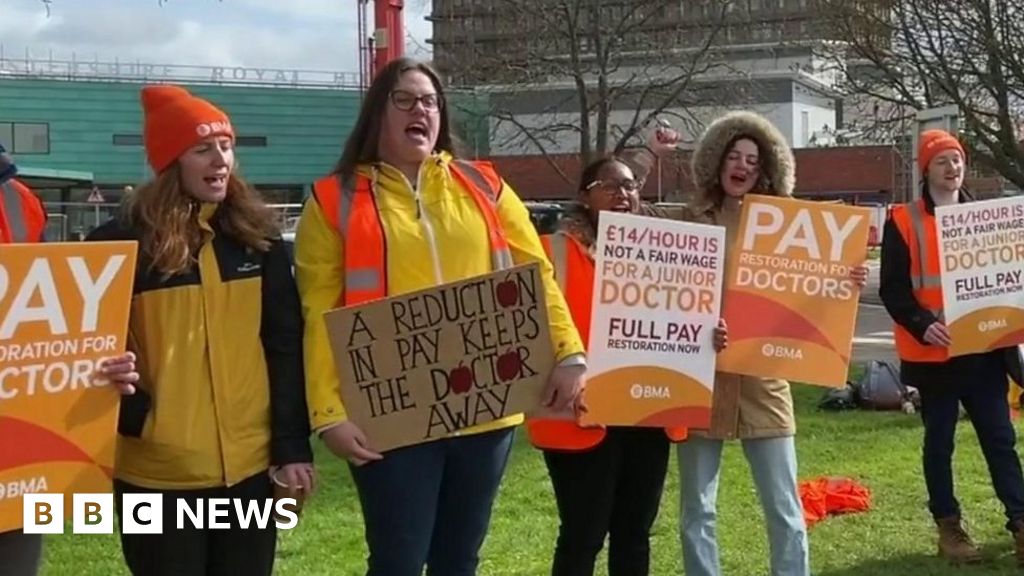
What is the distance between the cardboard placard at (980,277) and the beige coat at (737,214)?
110cm

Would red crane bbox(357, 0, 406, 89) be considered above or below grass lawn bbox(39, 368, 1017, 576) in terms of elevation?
above

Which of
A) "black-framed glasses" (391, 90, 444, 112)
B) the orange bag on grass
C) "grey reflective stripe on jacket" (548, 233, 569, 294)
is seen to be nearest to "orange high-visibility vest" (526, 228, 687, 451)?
"grey reflective stripe on jacket" (548, 233, 569, 294)

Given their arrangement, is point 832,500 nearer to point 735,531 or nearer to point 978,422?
point 735,531

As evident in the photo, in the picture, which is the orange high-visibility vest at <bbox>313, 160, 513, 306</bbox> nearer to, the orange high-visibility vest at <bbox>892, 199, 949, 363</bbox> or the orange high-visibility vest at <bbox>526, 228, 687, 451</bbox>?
the orange high-visibility vest at <bbox>526, 228, 687, 451</bbox>

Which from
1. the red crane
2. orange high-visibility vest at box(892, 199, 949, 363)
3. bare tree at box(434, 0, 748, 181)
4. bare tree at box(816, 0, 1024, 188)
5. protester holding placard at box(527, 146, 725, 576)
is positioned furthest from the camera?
bare tree at box(434, 0, 748, 181)

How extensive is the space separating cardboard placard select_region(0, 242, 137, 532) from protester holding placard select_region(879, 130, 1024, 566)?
372 cm

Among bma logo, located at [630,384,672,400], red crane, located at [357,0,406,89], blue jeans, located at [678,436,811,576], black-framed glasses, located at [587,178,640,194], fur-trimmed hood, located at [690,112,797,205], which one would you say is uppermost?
red crane, located at [357,0,406,89]

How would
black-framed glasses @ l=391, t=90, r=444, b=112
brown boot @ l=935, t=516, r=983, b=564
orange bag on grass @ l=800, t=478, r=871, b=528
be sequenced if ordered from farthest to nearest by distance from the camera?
orange bag on grass @ l=800, t=478, r=871, b=528
brown boot @ l=935, t=516, r=983, b=564
black-framed glasses @ l=391, t=90, r=444, b=112

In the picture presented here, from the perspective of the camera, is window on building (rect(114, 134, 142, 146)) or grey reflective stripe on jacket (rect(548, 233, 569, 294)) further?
window on building (rect(114, 134, 142, 146))

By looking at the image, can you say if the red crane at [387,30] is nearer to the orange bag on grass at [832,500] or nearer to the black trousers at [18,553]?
the orange bag on grass at [832,500]

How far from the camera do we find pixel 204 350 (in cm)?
317

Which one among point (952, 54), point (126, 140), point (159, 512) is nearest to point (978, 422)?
point (159, 512)

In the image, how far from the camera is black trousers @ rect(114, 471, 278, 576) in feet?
10.5

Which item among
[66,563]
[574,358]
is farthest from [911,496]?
[66,563]
